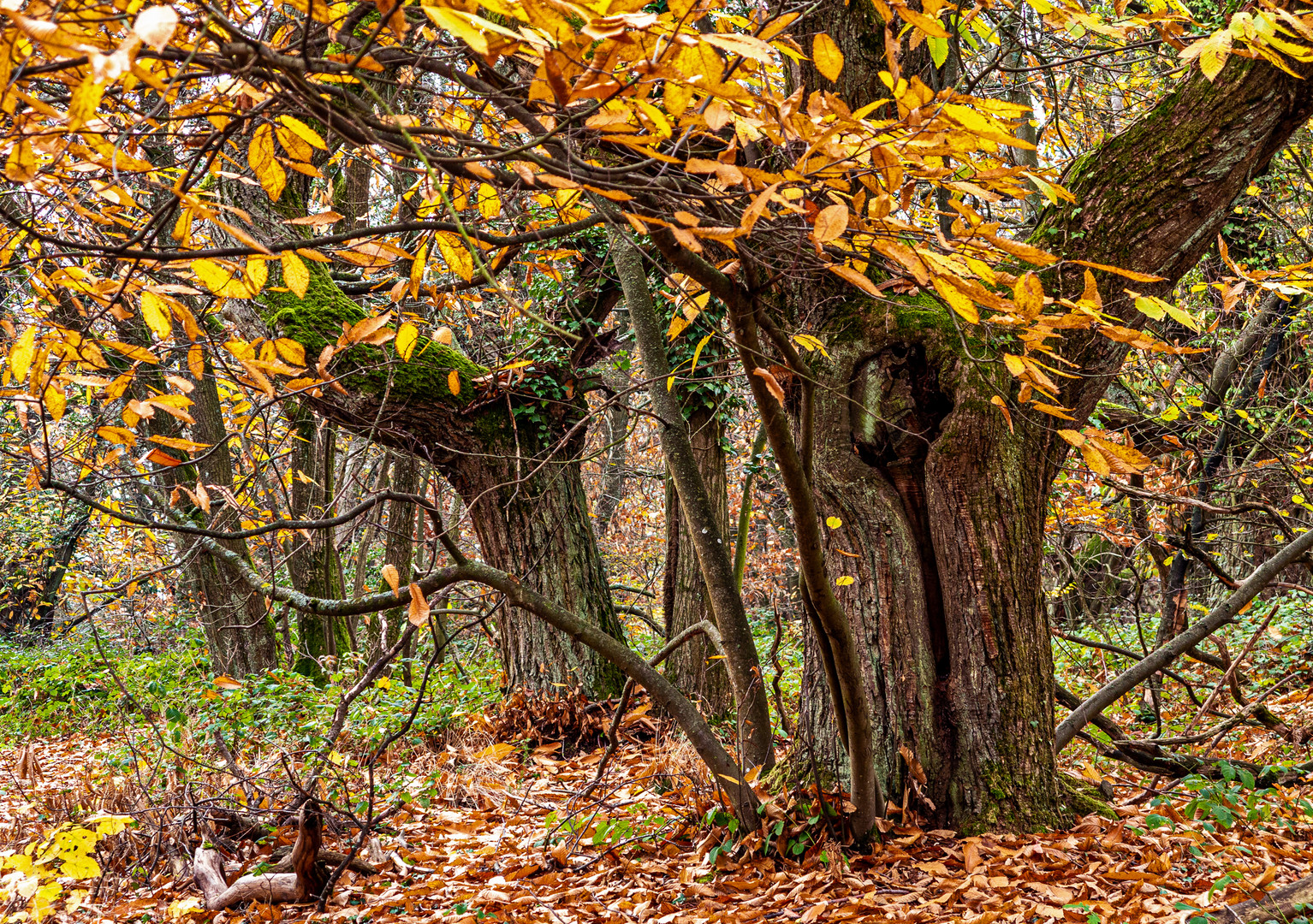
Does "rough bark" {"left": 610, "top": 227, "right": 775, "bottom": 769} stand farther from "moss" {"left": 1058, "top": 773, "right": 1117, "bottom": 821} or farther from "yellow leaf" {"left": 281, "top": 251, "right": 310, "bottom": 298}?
"yellow leaf" {"left": 281, "top": 251, "right": 310, "bottom": 298}

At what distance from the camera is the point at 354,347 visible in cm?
452

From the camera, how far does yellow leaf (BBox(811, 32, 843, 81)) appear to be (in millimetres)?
1472

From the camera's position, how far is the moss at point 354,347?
4.75 meters

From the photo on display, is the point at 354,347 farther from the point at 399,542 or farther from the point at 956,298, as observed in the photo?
the point at 399,542

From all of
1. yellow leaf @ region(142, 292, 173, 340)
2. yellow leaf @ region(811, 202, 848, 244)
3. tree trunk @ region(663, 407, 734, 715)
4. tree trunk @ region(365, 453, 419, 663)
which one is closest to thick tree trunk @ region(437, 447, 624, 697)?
tree trunk @ region(663, 407, 734, 715)

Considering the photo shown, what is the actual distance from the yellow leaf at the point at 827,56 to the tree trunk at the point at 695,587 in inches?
179

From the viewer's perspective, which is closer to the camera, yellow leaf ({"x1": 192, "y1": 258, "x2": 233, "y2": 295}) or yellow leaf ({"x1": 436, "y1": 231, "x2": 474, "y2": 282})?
yellow leaf ({"x1": 192, "y1": 258, "x2": 233, "y2": 295})

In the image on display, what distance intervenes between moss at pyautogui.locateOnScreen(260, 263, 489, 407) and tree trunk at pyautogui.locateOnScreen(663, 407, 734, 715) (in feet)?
5.69

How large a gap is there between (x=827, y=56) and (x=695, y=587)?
5.04m

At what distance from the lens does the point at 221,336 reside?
686cm

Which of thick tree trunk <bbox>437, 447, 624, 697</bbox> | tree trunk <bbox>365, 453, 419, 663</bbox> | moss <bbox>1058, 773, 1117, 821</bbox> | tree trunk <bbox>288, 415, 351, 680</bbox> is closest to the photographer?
moss <bbox>1058, 773, 1117, 821</bbox>

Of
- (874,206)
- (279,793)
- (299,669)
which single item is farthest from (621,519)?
(874,206)

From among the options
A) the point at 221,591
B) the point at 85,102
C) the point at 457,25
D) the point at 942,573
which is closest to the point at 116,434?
the point at 85,102

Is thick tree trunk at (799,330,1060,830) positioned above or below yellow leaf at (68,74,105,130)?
below
